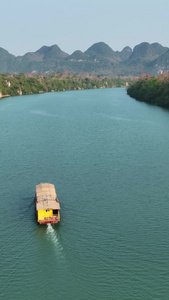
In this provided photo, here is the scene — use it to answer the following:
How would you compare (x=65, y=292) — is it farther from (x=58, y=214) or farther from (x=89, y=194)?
(x=89, y=194)

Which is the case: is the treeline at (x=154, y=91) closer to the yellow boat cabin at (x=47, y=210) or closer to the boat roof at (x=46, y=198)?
the boat roof at (x=46, y=198)

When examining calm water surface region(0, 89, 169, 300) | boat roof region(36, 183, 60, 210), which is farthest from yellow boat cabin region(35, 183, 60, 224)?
calm water surface region(0, 89, 169, 300)

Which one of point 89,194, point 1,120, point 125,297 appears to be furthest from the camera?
point 1,120

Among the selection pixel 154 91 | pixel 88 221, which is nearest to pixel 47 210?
pixel 88 221

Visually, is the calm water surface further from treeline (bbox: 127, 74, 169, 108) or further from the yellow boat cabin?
treeline (bbox: 127, 74, 169, 108)

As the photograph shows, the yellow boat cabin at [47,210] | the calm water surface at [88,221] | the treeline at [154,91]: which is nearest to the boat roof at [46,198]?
the yellow boat cabin at [47,210]

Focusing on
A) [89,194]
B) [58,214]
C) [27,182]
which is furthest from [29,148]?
[58,214]
